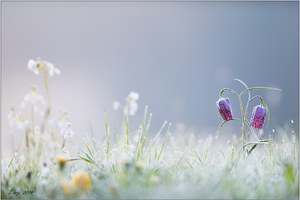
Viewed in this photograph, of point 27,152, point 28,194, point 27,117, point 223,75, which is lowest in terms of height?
Answer: point 28,194

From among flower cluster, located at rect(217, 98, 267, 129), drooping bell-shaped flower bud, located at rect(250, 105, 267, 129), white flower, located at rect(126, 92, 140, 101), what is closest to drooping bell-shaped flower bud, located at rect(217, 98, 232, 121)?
flower cluster, located at rect(217, 98, 267, 129)

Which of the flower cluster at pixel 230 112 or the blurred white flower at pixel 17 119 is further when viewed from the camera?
the flower cluster at pixel 230 112

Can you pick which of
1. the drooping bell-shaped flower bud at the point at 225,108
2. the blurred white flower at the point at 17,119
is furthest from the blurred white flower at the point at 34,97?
the drooping bell-shaped flower bud at the point at 225,108

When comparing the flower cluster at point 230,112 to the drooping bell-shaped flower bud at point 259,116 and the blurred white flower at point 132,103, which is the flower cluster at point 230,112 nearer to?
the drooping bell-shaped flower bud at point 259,116

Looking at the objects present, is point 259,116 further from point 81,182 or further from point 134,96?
point 81,182

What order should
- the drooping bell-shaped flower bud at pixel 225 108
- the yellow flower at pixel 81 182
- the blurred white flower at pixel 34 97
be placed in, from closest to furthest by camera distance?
the yellow flower at pixel 81 182 < the blurred white flower at pixel 34 97 < the drooping bell-shaped flower bud at pixel 225 108

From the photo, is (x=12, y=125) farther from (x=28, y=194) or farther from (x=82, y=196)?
(x=82, y=196)

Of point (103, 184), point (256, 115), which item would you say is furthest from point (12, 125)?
point (256, 115)
